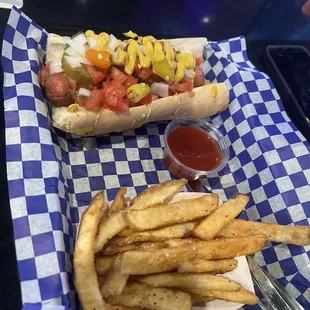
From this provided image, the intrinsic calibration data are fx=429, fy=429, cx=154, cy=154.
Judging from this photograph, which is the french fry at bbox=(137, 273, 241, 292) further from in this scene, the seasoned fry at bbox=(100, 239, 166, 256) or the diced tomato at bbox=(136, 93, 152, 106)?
the diced tomato at bbox=(136, 93, 152, 106)

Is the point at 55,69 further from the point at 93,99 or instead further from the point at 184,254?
the point at 184,254

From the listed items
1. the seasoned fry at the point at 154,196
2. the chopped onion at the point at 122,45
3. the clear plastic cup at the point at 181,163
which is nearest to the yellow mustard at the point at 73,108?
the chopped onion at the point at 122,45

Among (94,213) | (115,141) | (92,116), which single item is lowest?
(115,141)

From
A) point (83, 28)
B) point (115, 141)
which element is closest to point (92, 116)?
point (115, 141)

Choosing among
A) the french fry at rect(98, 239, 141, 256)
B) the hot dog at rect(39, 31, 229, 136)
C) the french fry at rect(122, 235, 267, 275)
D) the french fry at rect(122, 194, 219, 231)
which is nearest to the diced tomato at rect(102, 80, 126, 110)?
the hot dog at rect(39, 31, 229, 136)

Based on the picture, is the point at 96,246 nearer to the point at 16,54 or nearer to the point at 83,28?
the point at 16,54

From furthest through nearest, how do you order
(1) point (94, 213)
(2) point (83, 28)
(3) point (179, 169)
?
(2) point (83, 28), (3) point (179, 169), (1) point (94, 213)

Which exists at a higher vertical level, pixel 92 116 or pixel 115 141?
pixel 92 116
